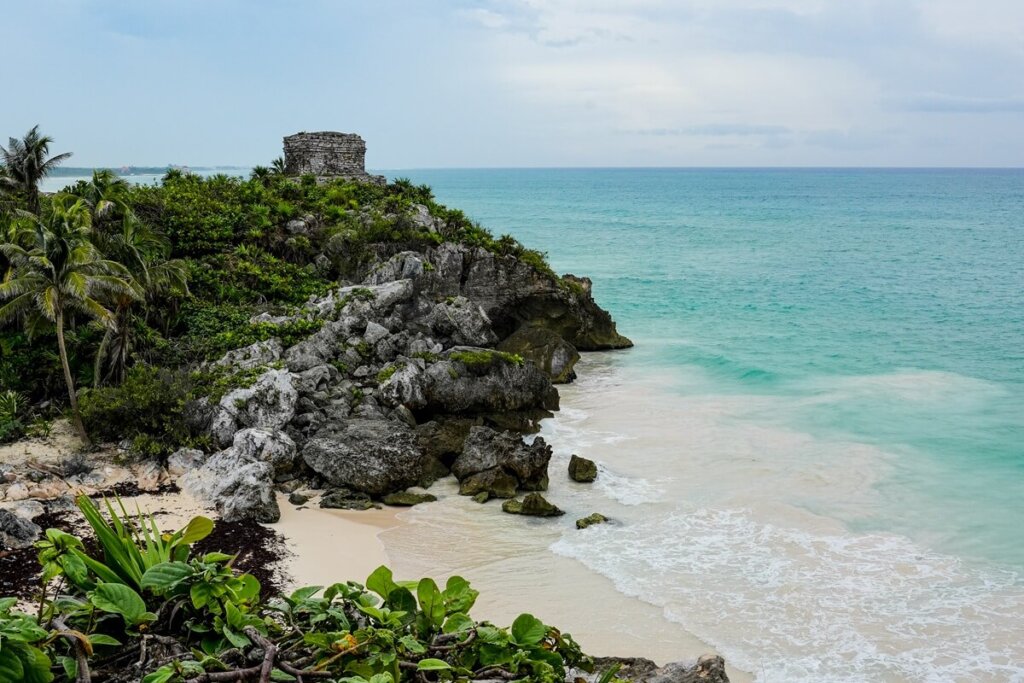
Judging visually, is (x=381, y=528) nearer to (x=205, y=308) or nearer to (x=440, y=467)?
(x=440, y=467)

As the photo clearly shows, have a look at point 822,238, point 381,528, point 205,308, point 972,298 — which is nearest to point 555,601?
point 381,528

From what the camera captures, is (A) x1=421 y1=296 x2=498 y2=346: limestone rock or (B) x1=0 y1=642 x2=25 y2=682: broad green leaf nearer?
(B) x1=0 y1=642 x2=25 y2=682: broad green leaf

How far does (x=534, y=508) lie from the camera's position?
14.7 metres

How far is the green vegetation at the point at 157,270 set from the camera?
15.9 meters

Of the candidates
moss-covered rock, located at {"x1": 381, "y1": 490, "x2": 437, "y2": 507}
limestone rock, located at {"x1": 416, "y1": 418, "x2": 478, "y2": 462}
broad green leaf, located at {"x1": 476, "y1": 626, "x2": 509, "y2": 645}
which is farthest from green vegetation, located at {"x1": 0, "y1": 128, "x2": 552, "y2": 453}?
broad green leaf, located at {"x1": 476, "y1": 626, "x2": 509, "y2": 645}

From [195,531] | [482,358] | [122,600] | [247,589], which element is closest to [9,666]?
[122,600]

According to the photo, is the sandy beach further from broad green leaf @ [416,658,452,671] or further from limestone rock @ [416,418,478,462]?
broad green leaf @ [416,658,452,671]

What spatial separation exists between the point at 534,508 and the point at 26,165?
621 inches

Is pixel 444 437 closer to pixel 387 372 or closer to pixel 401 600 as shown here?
pixel 387 372

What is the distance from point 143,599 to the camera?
366cm

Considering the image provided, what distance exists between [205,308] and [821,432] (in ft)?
46.9

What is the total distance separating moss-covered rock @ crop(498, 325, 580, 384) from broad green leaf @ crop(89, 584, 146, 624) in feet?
65.3

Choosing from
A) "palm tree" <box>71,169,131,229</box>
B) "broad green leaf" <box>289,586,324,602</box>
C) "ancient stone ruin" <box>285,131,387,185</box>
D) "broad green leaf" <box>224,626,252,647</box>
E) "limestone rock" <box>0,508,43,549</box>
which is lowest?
"limestone rock" <box>0,508,43,549</box>

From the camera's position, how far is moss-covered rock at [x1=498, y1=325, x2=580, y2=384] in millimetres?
23578
